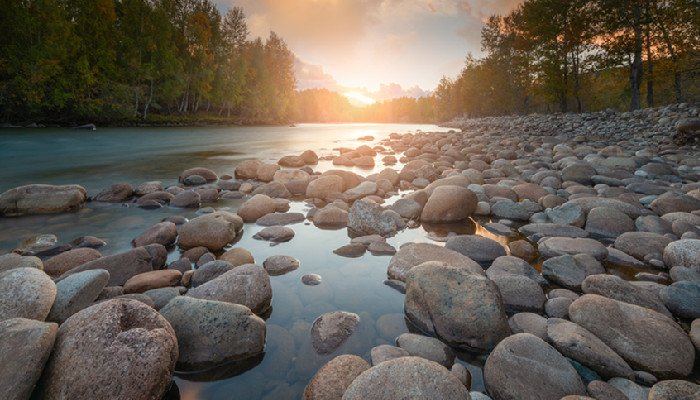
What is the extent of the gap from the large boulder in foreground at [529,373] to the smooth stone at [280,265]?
238 centimetres

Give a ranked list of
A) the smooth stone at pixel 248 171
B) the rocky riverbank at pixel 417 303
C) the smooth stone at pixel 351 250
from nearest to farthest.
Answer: the rocky riverbank at pixel 417 303 → the smooth stone at pixel 351 250 → the smooth stone at pixel 248 171

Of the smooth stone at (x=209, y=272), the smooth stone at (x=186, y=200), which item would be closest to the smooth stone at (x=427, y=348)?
the smooth stone at (x=209, y=272)

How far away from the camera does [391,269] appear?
356 centimetres

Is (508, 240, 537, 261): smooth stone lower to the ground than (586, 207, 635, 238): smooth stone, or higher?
lower

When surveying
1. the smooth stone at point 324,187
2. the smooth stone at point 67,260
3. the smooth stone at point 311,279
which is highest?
the smooth stone at point 324,187

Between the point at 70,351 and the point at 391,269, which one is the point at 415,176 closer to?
the point at 391,269

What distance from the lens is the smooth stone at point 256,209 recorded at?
5492 mm

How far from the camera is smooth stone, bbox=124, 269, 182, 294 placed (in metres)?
2.99

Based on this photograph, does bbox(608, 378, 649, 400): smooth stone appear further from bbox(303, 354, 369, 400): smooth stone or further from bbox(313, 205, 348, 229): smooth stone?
bbox(313, 205, 348, 229): smooth stone

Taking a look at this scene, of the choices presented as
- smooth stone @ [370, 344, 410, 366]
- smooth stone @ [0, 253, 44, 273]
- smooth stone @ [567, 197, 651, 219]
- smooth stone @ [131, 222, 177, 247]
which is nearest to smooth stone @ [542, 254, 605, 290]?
smooth stone @ [567, 197, 651, 219]

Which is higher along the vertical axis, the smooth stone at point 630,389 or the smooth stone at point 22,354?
the smooth stone at point 22,354

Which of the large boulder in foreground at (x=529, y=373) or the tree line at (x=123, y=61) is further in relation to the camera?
the tree line at (x=123, y=61)

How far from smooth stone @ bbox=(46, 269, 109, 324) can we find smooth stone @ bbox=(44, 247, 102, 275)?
117 centimetres

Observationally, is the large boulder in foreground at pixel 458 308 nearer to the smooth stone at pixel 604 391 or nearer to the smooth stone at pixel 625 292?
the smooth stone at pixel 604 391
